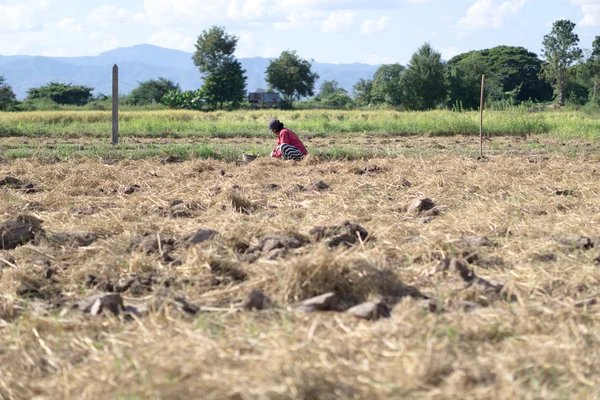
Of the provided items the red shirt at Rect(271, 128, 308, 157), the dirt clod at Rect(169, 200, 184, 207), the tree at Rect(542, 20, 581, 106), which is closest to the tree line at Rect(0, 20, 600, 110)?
the tree at Rect(542, 20, 581, 106)

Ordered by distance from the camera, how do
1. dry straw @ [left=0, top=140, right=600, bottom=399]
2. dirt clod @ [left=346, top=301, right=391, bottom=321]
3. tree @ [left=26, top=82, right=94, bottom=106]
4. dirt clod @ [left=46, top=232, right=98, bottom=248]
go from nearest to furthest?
dry straw @ [left=0, top=140, right=600, bottom=399] < dirt clod @ [left=346, top=301, right=391, bottom=321] < dirt clod @ [left=46, top=232, right=98, bottom=248] < tree @ [left=26, top=82, right=94, bottom=106]

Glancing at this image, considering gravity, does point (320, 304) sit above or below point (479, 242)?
below

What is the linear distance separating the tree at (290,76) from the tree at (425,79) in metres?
16.2

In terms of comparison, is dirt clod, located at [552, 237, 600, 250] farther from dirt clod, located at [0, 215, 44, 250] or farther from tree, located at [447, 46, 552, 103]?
tree, located at [447, 46, 552, 103]

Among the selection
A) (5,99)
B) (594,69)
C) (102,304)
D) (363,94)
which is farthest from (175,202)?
(363,94)

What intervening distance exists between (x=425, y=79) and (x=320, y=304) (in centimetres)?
4784

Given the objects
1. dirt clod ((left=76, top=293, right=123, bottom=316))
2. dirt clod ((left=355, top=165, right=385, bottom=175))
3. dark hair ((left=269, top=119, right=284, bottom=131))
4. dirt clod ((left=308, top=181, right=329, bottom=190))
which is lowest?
dirt clod ((left=76, top=293, right=123, bottom=316))

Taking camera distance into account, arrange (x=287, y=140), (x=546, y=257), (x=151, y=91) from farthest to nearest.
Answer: (x=151, y=91), (x=287, y=140), (x=546, y=257)

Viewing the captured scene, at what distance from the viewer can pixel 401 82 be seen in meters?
50.8

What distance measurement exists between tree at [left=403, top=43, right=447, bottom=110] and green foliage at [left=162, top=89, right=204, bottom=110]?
15.8 metres

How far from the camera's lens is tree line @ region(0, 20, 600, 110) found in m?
49.8

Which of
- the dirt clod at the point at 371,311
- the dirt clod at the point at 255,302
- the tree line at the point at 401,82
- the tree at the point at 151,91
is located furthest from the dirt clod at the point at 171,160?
the tree at the point at 151,91

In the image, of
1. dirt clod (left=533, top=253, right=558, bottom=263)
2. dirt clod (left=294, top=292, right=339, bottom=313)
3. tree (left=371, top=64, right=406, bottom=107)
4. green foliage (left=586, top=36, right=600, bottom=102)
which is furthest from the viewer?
tree (left=371, top=64, right=406, bottom=107)

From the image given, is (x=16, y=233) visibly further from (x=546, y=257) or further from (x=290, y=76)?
(x=290, y=76)
